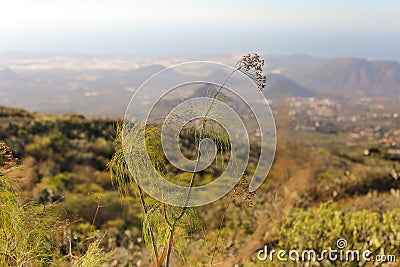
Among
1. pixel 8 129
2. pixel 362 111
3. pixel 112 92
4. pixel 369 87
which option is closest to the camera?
pixel 8 129

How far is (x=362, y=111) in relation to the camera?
6762cm

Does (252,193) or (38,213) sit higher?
(252,193)

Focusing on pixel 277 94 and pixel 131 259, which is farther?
pixel 277 94

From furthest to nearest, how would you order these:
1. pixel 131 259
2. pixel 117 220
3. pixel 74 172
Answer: pixel 74 172 < pixel 117 220 < pixel 131 259

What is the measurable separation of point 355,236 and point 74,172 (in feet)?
21.1

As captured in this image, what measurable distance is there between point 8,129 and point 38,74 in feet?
149

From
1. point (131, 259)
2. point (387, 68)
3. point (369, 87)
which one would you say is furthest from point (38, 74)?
point (387, 68)

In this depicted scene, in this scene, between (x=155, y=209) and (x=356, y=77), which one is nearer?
(x=155, y=209)

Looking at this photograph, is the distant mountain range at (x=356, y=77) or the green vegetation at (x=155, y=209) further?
the distant mountain range at (x=356, y=77)

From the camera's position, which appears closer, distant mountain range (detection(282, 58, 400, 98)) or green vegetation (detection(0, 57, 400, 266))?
green vegetation (detection(0, 57, 400, 266))

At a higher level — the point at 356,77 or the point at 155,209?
the point at 155,209

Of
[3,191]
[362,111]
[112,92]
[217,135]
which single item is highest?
[217,135]

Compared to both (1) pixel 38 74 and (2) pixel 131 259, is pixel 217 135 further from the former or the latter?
(1) pixel 38 74

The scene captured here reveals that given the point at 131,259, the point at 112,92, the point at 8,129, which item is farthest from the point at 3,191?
the point at 112,92
